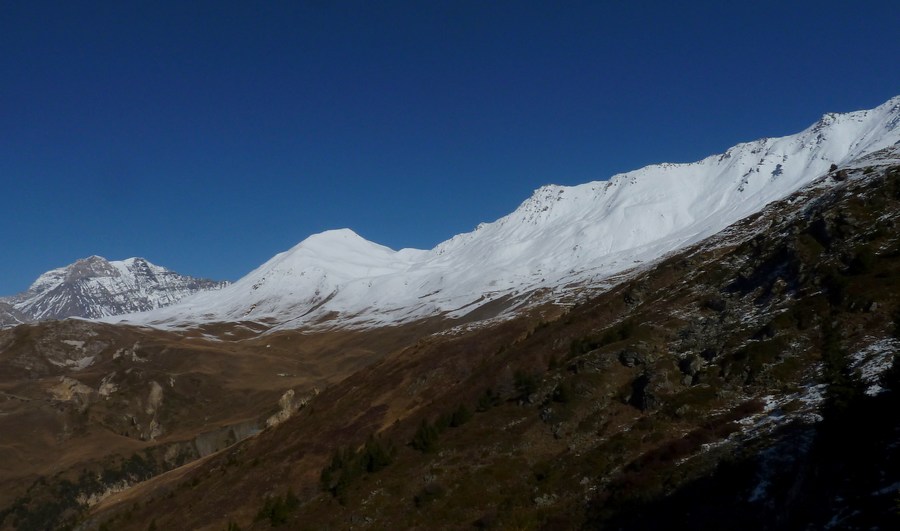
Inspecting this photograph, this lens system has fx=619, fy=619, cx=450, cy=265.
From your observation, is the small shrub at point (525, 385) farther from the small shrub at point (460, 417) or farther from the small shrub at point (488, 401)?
the small shrub at point (460, 417)

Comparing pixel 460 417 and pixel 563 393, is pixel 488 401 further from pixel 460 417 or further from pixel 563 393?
pixel 563 393

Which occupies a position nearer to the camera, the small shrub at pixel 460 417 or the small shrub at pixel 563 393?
the small shrub at pixel 563 393

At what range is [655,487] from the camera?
2853 centimetres

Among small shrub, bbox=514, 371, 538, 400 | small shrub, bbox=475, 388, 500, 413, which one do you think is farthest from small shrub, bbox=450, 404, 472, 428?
small shrub, bbox=514, 371, 538, 400

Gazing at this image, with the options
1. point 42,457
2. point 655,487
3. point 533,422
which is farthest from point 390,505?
point 42,457

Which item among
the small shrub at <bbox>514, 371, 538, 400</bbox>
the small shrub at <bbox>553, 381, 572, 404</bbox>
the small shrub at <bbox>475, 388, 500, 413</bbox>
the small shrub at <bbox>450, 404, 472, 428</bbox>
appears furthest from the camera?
the small shrub at <bbox>475, 388, 500, 413</bbox>

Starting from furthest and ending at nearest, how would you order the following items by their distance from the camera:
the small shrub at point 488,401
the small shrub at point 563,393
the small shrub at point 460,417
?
Result: the small shrub at point 488,401
the small shrub at point 460,417
the small shrub at point 563,393

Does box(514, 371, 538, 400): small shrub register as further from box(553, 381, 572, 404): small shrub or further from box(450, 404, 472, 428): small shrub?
box(450, 404, 472, 428): small shrub

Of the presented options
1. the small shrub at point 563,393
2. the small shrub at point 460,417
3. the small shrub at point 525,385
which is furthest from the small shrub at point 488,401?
the small shrub at point 563,393

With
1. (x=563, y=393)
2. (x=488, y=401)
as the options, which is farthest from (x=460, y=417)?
(x=563, y=393)

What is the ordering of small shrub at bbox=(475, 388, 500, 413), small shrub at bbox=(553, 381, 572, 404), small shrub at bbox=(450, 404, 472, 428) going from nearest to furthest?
small shrub at bbox=(553, 381, 572, 404) < small shrub at bbox=(450, 404, 472, 428) < small shrub at bbox=(475, 388, 500, 413)

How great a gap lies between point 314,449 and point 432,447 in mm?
26981

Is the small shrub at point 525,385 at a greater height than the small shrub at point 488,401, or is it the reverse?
the small shrub at point 525,385

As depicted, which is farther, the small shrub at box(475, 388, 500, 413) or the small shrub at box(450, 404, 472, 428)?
the small shrub at box(475, 388, 500, 413)
